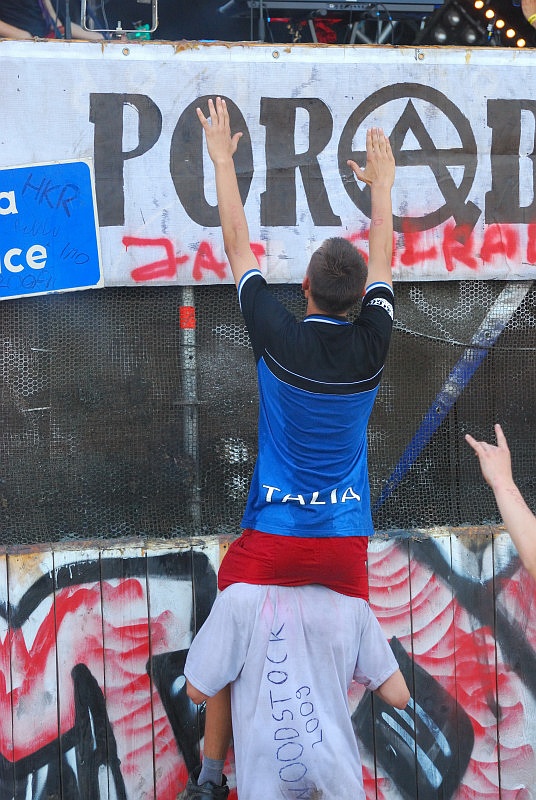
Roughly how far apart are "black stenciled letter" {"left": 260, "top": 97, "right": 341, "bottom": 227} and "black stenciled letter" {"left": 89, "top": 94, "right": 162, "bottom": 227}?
0.51 metres

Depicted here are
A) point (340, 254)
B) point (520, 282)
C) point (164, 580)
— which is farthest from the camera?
point (520, 282)

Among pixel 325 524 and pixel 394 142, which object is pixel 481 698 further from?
pixel 394 142

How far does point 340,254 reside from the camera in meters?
2.86

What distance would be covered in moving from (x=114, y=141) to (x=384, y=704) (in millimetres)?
2762

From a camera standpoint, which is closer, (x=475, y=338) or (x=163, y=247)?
(x=163, y=247)

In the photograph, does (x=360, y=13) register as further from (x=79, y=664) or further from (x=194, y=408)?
(x=79, y=664)

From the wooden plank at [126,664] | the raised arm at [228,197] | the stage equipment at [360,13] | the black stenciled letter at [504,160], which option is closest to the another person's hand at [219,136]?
the raised arm at [228,197]

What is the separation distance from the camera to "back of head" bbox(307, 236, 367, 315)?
113 inches

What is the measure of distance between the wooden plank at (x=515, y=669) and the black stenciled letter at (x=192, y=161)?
1979 mm

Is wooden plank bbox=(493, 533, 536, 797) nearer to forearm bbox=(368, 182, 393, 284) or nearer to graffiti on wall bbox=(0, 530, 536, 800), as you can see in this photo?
graffiti on wall bbox=(0, 530, 536, 800)

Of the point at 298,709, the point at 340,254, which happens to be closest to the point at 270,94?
the point at 340,254

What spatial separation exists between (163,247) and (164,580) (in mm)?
1461

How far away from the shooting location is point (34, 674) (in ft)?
11.9

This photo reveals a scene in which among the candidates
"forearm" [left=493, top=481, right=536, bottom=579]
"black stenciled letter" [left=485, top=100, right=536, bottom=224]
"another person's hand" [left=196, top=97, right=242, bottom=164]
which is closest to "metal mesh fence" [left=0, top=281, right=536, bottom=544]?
"black stenciled letter" [left=485, top=100, right=536, bottom=224]
